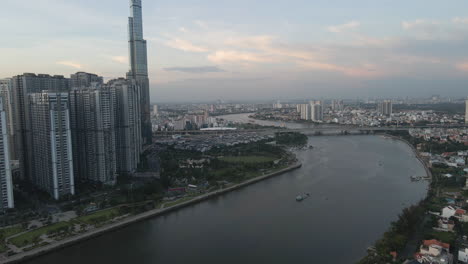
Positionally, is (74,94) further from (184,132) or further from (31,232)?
(184,132)

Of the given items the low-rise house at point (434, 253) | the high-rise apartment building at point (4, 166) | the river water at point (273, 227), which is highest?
the high-rise apartment building at point (4, 166)

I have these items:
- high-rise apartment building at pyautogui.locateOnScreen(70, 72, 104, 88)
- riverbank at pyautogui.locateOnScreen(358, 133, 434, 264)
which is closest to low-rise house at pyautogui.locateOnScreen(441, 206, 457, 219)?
riverbank at pyautogui.locateOnScreen(358, 133, 434, 264)

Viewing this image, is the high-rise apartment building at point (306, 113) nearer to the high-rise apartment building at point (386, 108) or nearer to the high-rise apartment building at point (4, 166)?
the high-rise apartment building at point (386, 108)

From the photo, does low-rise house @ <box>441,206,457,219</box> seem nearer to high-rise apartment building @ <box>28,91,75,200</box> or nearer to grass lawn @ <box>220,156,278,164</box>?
grass lawn @ <box>220,156,278,164</box>

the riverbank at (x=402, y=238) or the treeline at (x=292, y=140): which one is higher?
the treeline at (x=292, y=140)

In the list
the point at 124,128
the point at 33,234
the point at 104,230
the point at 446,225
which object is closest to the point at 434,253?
the point at 446,225

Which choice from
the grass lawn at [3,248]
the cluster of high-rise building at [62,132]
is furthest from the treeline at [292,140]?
the grass lawn at [3,248]

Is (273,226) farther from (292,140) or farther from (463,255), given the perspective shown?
(292,140)
